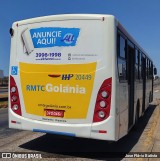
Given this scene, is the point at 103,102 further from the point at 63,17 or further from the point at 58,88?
the point at 63,17

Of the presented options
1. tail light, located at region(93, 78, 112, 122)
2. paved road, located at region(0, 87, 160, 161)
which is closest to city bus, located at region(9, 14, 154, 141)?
tail light, located at region(93, 78, 112, 122)

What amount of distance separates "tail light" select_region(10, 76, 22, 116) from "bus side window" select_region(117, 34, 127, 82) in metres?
2.55

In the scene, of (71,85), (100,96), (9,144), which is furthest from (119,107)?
(9,144)

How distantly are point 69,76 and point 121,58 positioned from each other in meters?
1.42

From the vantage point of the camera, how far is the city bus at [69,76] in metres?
7.70

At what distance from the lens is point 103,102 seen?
7715mm

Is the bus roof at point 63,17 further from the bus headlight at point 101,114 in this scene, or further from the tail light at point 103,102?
the bus headlight at point 101,114

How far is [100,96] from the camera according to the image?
7734 millimetres

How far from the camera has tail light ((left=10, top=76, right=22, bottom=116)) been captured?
28.3 ft

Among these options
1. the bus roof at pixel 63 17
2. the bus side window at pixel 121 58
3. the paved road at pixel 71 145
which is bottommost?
the paved road at pixel 71 145

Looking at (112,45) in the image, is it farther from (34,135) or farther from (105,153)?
(34,135)

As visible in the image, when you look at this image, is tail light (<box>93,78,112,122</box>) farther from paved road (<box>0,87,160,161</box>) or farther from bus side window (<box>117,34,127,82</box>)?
paved road (<box>0,87,160,161</box>)

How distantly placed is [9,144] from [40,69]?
90.7 inches

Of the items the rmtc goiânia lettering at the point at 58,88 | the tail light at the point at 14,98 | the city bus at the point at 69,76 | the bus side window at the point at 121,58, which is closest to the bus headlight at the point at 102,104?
the city bus at the point at 69,76
